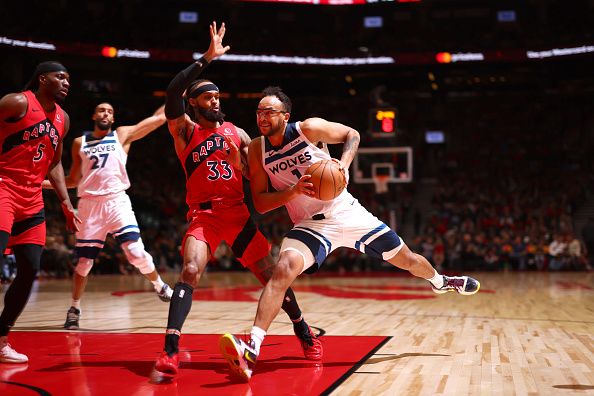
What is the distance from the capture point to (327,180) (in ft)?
15.1

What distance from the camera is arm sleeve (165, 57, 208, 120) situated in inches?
189

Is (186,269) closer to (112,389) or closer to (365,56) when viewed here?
(112,389)

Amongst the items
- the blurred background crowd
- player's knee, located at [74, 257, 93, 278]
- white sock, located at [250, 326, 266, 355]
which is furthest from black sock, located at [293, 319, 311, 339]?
the blurred background crowd

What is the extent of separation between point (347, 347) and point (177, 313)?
1.68 meters

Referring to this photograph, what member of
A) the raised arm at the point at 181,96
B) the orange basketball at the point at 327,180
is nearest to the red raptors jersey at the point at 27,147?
the raised arm at the point at 181,96

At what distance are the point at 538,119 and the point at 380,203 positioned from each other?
8.28 meters

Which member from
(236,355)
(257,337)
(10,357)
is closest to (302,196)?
(257,337)

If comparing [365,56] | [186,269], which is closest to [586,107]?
[365,56]

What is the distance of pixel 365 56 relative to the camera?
A: 90.8 ft

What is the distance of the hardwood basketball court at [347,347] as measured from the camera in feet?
13.6

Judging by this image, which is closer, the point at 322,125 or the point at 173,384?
the point at 173,384

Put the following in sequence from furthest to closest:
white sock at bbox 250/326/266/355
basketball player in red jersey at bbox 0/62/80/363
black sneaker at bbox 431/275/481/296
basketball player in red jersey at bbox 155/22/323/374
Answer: black sneaker at bbox 431/275/481/296 < basketball player in red jersey at bbox 155/22/323/374 < basketball player in red jersey at bbox 0/62/80/363 < white sock at bbox 250/326/266/355

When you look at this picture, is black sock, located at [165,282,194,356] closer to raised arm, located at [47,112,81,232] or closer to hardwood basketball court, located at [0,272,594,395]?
hardwood basketball court, located at [0,272,594,395]

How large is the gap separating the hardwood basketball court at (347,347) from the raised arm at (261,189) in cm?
112
